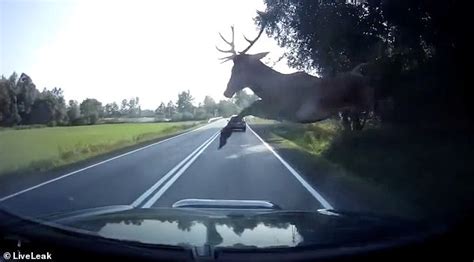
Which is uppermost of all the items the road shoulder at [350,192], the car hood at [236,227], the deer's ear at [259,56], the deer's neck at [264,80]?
the deer's ear at [259,56]

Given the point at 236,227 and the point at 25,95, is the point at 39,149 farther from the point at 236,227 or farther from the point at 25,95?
the point at 236,227

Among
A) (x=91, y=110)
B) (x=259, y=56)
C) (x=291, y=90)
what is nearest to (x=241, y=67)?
(x=259, y=56)

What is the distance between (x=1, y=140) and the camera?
30.3 meters

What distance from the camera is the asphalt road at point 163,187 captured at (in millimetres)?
11422

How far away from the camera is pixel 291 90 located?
494 inches

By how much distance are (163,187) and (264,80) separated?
12.7 feet

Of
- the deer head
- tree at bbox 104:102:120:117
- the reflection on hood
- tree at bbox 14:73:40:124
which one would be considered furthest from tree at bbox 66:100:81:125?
the reflection on hood

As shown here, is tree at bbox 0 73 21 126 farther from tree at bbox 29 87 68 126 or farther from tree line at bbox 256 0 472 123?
tree line at bbox 256 0 472 123

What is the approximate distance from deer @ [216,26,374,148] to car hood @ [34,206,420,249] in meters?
6.54

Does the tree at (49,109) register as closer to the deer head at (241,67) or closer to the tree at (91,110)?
the tree at (91,110)

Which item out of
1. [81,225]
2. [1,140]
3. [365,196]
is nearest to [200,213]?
[81,225]

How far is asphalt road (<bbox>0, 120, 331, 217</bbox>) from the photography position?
11422mm

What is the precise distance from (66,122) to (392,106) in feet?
97.7

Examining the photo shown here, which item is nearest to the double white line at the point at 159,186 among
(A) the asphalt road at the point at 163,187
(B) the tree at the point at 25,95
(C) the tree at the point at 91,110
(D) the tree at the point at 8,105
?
(A) the asphalt road at the point at 163,187
